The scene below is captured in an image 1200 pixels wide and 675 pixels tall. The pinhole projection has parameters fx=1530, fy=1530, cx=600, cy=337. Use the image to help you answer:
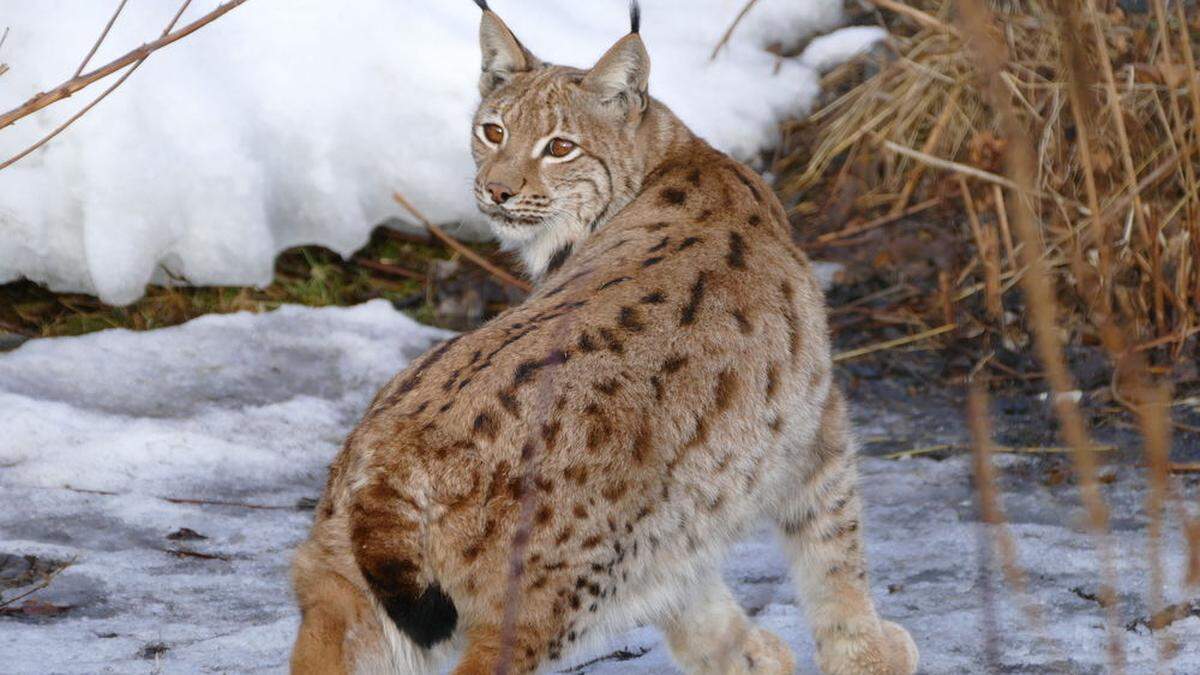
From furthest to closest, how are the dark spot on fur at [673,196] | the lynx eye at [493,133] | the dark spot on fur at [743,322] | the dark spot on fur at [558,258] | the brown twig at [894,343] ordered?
the brown twig at [894,343] < the lynx eye at [493,133] < the dark spot on fur at [558,258] < the dark spot on fur at [673,196] < the dark spot on fur at [743,322]

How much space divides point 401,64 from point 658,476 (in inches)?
Result: 173

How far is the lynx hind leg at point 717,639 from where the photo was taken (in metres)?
3.75

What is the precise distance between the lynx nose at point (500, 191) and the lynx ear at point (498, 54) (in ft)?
1.74

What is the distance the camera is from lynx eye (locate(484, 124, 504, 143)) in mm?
4621

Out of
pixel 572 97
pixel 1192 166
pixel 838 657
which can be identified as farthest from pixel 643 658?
pixel 1192 166

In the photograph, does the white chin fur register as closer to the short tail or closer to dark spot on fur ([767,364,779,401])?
dark spot on fur ([767,364,779,401])

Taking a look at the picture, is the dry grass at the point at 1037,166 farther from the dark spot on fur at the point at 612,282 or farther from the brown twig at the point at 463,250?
the brown twig at the point at 463,250

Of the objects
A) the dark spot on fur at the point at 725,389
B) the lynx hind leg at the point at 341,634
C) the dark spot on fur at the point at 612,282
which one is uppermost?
the dark spot on fur at the point at 612,282

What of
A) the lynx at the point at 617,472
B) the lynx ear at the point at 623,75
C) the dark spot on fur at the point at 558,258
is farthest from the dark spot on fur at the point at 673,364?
the lynx ear at the point at 623,75

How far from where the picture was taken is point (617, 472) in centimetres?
294

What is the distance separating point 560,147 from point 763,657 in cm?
160

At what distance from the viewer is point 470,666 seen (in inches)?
108

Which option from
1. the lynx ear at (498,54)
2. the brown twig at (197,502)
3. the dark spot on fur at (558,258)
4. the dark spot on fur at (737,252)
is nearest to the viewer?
the dark spot on fur at (737,252)

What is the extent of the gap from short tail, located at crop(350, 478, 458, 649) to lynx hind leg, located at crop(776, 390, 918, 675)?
1.27 meters
